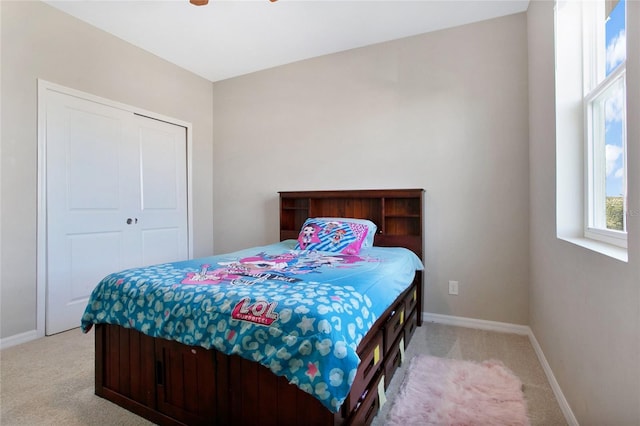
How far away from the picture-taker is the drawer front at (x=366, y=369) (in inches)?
49.9

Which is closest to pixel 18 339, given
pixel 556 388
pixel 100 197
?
pixel 100 197

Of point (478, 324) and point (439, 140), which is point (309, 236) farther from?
point (478, 324)

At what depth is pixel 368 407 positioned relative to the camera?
144 centimetres

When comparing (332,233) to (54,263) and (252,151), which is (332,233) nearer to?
(252,151)

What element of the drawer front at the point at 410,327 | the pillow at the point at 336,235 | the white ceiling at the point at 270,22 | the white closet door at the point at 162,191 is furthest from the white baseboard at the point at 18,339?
the drawer front at the point at 410,327

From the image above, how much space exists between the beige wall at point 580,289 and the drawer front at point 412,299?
2.83 feet

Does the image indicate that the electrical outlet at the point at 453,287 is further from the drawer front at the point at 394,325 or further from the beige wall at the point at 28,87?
the beige wall at the point at 28,87

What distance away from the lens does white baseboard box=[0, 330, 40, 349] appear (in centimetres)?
236

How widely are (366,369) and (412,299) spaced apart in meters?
1.26

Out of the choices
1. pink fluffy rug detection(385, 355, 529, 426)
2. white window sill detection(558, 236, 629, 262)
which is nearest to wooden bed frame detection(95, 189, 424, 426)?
pink fluffy rug detection(385, 355, 529, 426)

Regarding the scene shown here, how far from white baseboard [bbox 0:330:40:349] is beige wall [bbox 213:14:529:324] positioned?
224cm

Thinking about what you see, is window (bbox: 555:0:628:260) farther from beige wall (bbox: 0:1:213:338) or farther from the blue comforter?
beige wall (bbox: 0:1:213:338)

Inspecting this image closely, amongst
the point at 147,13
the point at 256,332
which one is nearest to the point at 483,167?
the point at 256,332

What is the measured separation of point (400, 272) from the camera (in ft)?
6.77
